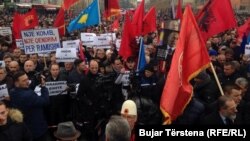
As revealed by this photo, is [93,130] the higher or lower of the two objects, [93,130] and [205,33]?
the lower

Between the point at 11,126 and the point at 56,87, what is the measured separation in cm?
222

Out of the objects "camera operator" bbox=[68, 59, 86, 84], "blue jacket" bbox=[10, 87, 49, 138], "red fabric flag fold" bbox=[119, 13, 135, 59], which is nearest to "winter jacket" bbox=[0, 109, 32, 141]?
"blue jacket" bbox=[10, 87, 49, 138]

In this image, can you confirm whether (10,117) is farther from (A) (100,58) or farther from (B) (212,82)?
(A) (100,58)

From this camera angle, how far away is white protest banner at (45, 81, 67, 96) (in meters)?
7.25

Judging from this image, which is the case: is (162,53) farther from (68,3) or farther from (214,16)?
(68,3)

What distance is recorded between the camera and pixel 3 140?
5.02 metres

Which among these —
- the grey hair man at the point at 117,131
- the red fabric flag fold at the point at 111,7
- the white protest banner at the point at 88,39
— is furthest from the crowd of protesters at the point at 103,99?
the red fabric flag fold at the point at 111,7

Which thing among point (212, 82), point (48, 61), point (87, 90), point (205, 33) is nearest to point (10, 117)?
point (87, 90)

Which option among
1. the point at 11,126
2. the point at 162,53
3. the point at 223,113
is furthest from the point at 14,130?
the point at 162,53

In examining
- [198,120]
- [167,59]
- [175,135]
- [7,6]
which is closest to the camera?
[175,135]

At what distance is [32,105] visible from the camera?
6289 millimetres

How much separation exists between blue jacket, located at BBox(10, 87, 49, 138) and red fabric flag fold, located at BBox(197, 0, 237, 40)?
3755 millimetres

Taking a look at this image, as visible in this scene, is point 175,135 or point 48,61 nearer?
point 175,135

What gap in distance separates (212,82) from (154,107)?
1173mm
